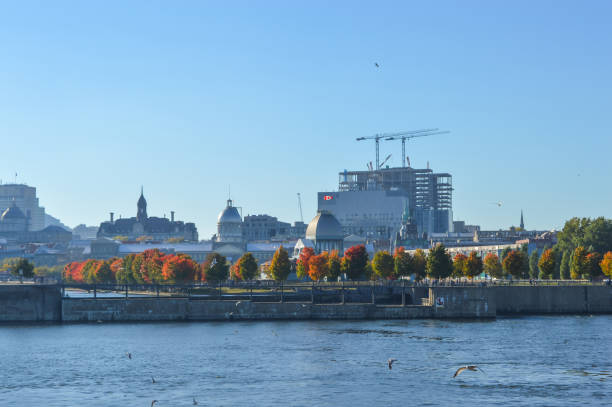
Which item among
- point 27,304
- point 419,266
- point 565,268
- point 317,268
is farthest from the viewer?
point 317,268

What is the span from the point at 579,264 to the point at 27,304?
7564 cm

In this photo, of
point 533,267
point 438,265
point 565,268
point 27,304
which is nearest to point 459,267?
point 438,265

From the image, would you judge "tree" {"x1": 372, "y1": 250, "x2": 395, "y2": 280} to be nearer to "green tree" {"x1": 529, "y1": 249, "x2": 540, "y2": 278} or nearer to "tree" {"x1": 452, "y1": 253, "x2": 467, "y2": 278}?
"tree" {"x1": 452, "y1": 253, "x2": 467, "y2": 278}

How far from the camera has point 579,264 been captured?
516ft

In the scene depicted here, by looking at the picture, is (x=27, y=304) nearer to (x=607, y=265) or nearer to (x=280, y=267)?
(x=280, y=267)

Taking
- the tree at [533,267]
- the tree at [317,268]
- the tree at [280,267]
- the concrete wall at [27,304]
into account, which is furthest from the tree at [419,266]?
the concrete wall at [27,304]

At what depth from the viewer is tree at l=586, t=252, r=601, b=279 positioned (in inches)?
6171

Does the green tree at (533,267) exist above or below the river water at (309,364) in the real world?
above

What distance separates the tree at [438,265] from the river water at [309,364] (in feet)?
123

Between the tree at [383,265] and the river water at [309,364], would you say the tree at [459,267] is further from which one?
the river water at [309,364]

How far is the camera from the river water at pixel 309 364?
75.0m

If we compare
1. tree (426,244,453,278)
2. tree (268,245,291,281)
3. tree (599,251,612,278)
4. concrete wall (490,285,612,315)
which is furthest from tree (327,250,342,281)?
concrete wall (490,285,612,315)

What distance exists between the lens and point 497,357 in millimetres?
92438

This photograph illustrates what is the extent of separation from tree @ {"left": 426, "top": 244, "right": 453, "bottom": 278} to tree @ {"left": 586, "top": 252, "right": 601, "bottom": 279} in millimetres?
20228
